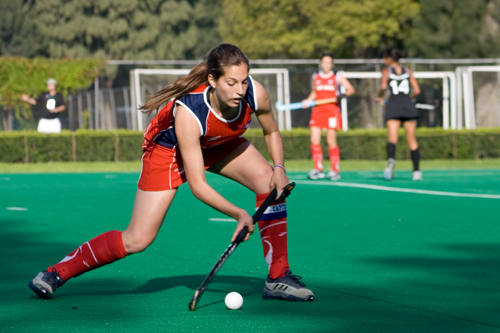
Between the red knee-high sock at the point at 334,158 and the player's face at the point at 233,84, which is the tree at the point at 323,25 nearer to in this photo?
the red knee-high sock at the point at 334,158

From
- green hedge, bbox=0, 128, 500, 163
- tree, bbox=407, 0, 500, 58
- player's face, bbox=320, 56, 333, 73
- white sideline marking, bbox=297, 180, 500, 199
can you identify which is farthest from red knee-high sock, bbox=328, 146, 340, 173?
tree, bbox=407, 0, 500, 58

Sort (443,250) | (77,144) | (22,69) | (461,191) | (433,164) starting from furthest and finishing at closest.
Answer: (22,69) < (77,144) < (433,164) < (461,191) < (443,250)

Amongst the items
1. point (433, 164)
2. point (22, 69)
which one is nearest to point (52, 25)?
point (22, 69)

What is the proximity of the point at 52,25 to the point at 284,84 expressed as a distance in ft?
112

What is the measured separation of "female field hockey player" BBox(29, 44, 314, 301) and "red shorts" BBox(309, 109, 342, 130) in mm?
8685

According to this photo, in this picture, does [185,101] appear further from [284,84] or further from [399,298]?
[284,84]

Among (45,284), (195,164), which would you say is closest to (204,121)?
(195,164)

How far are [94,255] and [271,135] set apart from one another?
127 centimetres

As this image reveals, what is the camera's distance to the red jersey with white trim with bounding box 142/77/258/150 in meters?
4.68

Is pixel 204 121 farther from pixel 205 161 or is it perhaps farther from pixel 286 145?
pixel 286 145

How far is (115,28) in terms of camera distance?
5353 centimetres

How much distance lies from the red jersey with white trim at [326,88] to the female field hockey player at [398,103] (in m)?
1.01

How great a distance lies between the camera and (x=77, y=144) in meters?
20.2

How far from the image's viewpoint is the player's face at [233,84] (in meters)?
4.51
